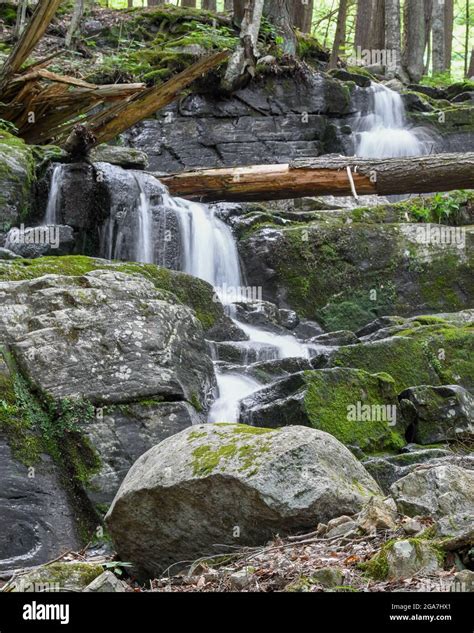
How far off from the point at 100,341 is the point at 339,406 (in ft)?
7.73

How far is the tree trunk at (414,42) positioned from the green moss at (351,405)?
1735 cm

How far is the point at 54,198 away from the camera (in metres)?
12.2

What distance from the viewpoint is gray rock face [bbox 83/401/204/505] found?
708 centimetres

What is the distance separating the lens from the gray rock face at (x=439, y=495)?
457cm

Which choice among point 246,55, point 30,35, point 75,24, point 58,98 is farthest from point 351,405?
point 75,24

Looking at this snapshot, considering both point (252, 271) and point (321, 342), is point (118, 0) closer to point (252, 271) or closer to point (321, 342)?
point (252, 271)

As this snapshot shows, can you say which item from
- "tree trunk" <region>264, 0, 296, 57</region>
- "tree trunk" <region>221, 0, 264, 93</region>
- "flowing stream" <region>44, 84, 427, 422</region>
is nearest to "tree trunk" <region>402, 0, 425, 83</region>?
"tree trunk" <region>264, 0, 296, 57</region>


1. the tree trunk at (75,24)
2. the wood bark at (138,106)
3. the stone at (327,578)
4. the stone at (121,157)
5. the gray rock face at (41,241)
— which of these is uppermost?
the tree trunk at (75,24)

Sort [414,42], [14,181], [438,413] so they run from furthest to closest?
[414,42]
[14,181]
[438,413]

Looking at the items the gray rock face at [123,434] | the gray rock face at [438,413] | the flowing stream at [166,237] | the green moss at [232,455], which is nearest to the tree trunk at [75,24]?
the flowing stream at [166,237]

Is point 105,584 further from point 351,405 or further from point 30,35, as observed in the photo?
point 30,35

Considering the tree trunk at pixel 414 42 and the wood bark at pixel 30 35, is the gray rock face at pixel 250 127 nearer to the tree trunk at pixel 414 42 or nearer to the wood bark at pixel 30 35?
the wood bark at pixel 30 35

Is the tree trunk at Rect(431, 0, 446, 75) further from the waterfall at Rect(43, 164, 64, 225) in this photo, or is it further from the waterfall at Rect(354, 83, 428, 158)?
the waterfall at Rect(43, 164, 64, 225)
